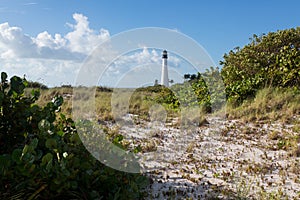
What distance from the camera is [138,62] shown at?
4.57 metres

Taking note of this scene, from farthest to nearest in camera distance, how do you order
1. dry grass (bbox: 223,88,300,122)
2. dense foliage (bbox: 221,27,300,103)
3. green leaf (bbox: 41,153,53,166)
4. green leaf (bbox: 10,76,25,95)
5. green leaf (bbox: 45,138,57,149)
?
dense foliage (bbox: 221,27,300,103) → dry grass (bbox: 223,88,300,122) → green leaf (bbox: 10,76,25,95) → green leaf (bbox: 45,138,57,149) → green leaf (bbox: 41,153,53,166)

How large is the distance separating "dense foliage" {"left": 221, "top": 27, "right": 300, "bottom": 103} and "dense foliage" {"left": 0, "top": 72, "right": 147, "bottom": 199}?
870 centimetres

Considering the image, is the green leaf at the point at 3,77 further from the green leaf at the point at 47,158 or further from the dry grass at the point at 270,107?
the dry grass at the point at 270,107

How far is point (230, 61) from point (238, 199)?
11.8 meters

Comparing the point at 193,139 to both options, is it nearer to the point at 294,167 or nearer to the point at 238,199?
the point at 294,167

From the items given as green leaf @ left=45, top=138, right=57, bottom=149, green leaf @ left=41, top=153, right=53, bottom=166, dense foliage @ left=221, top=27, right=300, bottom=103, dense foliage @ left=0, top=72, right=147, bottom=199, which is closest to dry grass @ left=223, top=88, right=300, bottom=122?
dense foliage @ left=221, top=27, right=300, bottom=103

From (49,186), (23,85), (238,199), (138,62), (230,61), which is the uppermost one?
(230,61)

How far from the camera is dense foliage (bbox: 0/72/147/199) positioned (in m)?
2.36

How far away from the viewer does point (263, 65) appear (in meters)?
12.7

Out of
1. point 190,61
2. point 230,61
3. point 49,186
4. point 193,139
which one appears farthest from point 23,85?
point 230,61

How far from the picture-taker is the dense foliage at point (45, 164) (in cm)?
236

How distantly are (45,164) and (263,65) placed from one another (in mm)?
11732

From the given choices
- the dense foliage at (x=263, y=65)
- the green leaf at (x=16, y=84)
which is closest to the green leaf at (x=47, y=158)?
the green leaf at (x=16, y=84)

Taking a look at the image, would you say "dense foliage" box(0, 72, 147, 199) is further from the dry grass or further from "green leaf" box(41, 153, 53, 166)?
the dry grass
